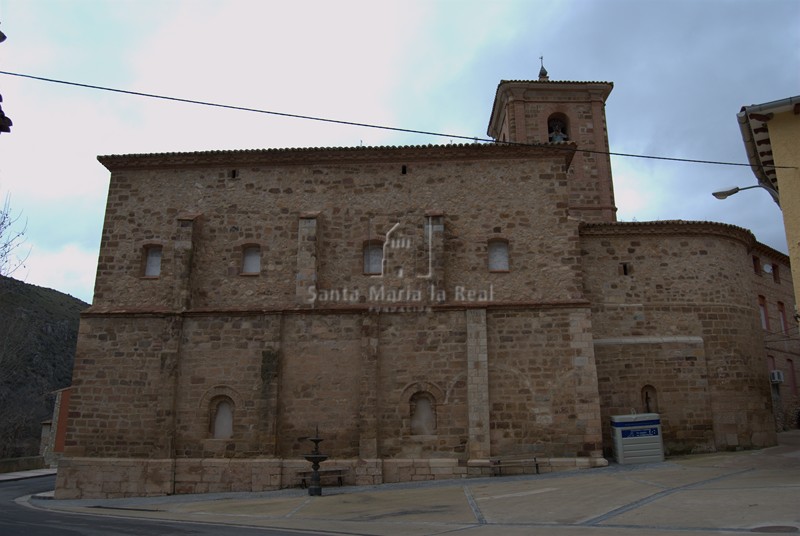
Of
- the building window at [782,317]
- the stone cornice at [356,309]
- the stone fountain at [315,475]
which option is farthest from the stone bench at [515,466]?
the building window at [782,317]

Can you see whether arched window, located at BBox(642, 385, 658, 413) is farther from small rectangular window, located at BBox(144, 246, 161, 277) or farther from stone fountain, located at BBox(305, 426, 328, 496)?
small rectangular window, located at BBox(144, 246, 161, 277)

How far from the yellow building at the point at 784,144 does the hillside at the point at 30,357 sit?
26.9 m

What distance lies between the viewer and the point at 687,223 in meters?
17.6

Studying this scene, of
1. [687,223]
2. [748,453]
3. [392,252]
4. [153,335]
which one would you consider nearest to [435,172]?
[392,252]

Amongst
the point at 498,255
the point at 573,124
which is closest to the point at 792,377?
the point at 573,124

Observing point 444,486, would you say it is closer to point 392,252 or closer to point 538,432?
point 538,432

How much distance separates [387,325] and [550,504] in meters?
6.82

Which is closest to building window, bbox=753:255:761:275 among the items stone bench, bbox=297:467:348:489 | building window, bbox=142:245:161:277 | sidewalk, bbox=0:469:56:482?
stone bench, bbox=297:467:348:489

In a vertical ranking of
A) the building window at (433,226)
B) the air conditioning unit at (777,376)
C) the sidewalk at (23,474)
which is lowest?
the sidewalk at (23,474)

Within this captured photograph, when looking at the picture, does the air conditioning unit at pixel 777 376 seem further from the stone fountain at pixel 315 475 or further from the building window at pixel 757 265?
the stone fountain at pixel 315 475

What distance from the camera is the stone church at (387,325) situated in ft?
50.5

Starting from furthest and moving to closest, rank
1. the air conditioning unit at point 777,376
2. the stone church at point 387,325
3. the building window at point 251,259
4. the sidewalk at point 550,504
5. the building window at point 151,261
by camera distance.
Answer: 1. the air conditioning unit at point 777,376
2. the building window at point 151,261
3. the building window at point 251,259
4. the stone church at point 387,325
5. the sidewalk at point 550,504

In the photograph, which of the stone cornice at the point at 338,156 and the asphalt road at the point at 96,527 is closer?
the asphalt road at the point at 96,527

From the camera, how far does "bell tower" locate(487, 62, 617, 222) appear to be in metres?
22.4
